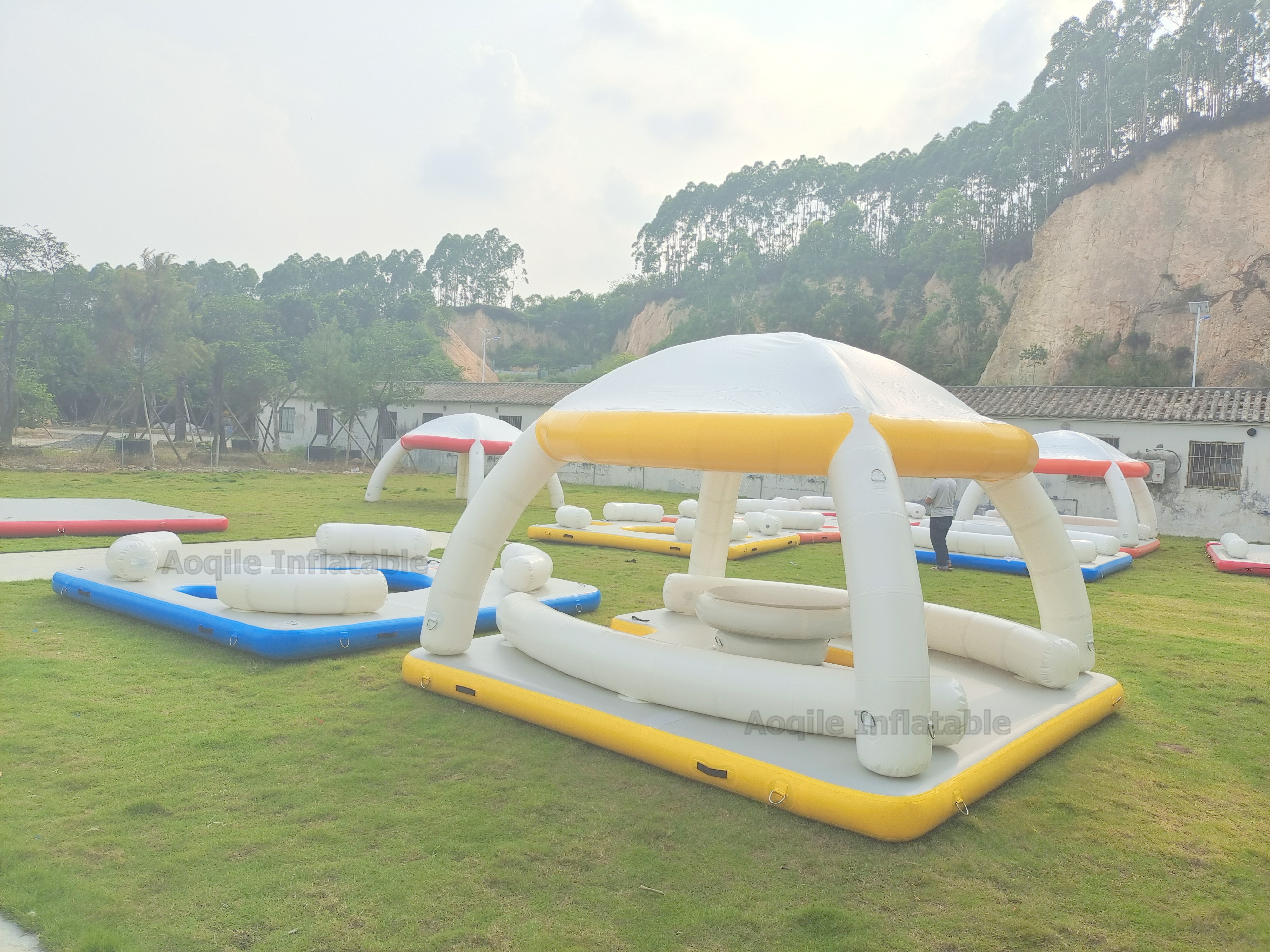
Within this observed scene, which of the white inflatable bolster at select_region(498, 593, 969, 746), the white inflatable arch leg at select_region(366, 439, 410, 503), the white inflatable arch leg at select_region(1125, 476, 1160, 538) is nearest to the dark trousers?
the white inflatable arch leg at select_region(1125, 476, 1160, 538)

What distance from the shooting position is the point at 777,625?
20.7 feet

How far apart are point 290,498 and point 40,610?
12.3 metres

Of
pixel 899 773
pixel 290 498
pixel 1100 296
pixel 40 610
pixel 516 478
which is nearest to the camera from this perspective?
pixel 899 773

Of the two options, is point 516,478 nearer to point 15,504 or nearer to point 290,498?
point 15,504

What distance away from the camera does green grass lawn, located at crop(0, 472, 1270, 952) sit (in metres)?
3.58

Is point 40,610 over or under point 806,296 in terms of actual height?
under

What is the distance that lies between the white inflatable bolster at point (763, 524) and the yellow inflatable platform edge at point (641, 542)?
231mm

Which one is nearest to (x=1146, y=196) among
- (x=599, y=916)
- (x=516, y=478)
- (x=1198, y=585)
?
(x=1198, y=585)

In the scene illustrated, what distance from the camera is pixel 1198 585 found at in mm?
12914

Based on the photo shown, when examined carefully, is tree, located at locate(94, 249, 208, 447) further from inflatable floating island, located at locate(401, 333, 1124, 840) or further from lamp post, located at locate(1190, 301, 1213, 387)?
lamp post, located at locate(1190, 301, 1213, 387)

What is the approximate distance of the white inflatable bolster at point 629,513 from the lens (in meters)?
16.7

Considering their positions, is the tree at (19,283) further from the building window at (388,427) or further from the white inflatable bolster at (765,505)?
the white inflatable bolster at (765,505)

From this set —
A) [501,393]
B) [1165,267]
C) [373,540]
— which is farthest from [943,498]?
[1165,267]

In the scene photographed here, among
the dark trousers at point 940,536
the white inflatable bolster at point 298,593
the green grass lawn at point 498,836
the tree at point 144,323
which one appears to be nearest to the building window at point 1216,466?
the dark trousers at point 940,536
